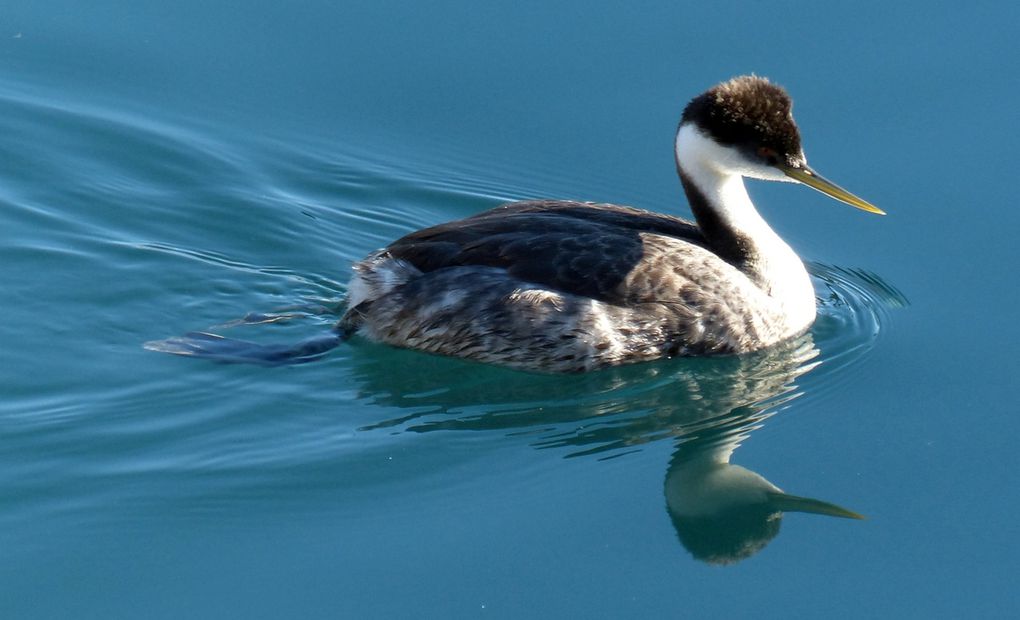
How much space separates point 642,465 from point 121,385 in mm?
2769

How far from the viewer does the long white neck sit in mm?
9070

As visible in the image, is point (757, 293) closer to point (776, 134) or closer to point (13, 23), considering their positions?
point (776, 134)

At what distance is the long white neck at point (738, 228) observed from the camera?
9070 millimetres

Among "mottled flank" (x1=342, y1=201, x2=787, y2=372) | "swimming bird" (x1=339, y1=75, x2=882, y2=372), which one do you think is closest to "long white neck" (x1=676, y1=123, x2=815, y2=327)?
"swimming bird" (x1=339, y1=75, x2=882, y2=372)

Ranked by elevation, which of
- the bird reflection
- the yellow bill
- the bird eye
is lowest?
the bird reflection

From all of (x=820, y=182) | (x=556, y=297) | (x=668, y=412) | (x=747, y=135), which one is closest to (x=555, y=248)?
(x=556, y=297)

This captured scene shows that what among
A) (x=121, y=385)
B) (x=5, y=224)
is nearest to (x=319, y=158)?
(x=5, y=224)

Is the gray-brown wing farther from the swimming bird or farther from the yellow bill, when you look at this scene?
the yellow bill

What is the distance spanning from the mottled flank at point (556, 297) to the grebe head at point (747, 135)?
544 millimetres

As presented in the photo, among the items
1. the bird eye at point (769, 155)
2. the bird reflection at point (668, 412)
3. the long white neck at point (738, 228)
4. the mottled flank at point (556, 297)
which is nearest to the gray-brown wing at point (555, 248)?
Result: the mottled flank at point (556, 297)

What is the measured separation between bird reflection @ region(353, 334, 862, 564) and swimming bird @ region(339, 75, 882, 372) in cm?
13

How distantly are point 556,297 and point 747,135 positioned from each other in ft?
4.57

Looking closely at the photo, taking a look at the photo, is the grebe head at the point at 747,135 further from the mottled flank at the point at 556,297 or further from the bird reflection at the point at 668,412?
the bird reflection at the point at 668,412

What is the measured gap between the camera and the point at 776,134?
8820mm
